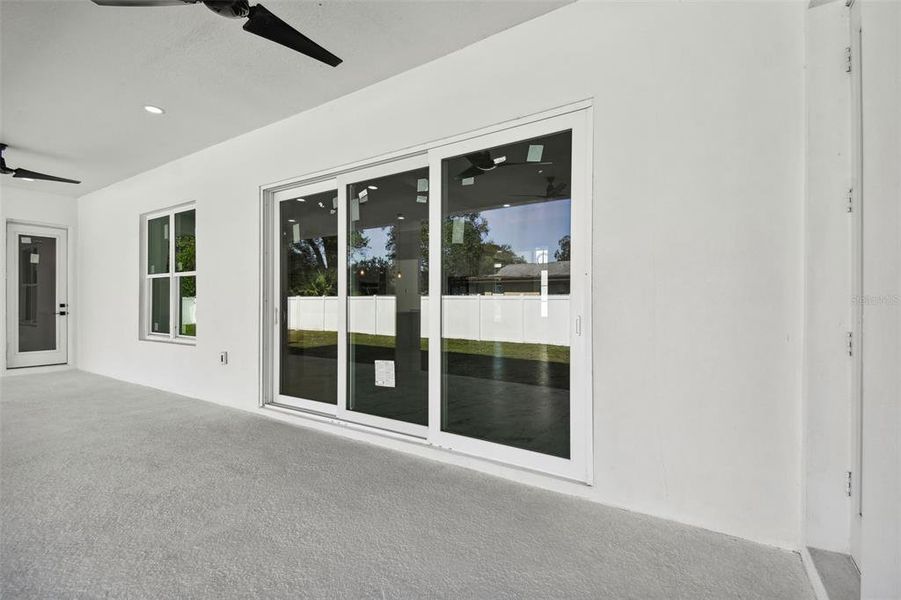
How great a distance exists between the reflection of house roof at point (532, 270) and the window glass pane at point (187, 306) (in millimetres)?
4217

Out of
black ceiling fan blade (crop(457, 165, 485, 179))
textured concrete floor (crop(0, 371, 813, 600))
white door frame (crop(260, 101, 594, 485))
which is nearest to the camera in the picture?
textured concrete floor (crop(0, 371, 813, 600))

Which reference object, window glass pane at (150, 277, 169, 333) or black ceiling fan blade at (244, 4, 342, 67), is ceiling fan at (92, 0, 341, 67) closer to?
black ceiling fan blade at (244, 4, 342, 67)

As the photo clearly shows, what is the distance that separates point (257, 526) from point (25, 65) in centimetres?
354

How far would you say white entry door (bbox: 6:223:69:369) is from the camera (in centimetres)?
652

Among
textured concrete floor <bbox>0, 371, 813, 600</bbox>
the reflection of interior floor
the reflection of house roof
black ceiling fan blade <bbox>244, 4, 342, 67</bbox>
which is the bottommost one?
textured concrete floor <bbox>0, 371, 813, 600</bbox>

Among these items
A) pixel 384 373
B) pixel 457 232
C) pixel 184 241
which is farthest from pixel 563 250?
pixel 184 241

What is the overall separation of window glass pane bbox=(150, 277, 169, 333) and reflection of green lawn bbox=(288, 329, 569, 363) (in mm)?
2974

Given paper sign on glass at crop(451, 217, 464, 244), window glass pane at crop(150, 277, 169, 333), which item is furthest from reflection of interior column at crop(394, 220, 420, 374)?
window glass pane at crop(150, 277, 169, 333)

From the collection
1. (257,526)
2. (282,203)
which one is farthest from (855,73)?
(282,203)

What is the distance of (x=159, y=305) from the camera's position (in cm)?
595

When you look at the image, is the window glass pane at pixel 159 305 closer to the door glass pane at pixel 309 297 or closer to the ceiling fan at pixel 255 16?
the door glass pane at pixel 309 297

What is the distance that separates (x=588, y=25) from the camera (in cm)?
250

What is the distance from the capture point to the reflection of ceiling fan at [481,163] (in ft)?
9.67

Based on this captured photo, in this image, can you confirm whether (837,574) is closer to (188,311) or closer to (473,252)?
(473,252)
